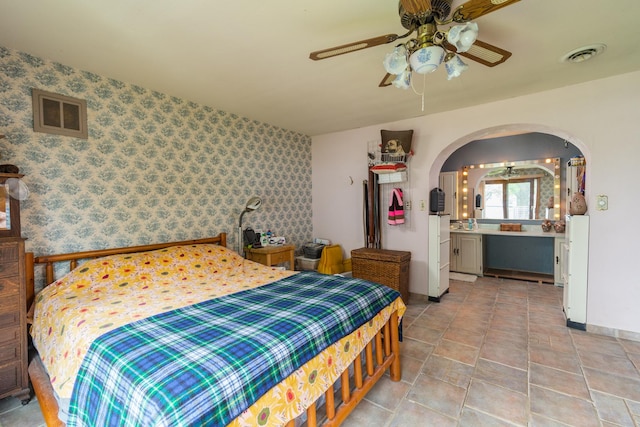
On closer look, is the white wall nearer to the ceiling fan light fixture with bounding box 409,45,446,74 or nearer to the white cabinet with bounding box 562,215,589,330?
the white cabinet with bounding box 562,215,589,330

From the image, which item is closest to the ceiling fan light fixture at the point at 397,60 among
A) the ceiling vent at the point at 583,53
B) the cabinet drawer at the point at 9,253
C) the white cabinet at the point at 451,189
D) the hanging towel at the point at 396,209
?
the ceiling vent at the point at 583,53

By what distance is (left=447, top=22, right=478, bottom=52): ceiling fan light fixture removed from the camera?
1.32 metres

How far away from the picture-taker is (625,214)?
259cm

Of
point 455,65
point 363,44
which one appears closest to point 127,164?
point 363,44

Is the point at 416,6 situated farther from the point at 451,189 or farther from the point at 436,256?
the point at 451,189

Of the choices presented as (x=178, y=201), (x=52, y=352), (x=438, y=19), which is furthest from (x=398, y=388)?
(x=178, y=201)

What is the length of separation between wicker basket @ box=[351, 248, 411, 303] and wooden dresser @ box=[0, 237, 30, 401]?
3.12 metres

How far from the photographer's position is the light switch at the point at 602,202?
266cm

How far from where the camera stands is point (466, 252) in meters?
4.98

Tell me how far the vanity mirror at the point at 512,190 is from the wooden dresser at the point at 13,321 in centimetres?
578

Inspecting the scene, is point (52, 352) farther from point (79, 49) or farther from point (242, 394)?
point (79, 49)

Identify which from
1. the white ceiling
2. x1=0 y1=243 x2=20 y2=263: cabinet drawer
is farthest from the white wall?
x1=0 y1=243 x2=20 y2=263: cabinet drawer

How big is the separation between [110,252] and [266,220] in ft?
6.12

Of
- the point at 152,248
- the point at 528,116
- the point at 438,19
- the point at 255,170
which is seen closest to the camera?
the point at 438,19
